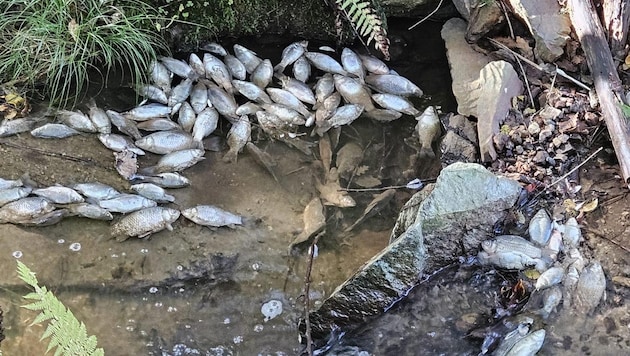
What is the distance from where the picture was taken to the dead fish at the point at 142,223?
3.83 metres

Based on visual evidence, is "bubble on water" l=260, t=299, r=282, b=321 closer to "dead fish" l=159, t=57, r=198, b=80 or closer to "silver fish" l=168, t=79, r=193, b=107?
"silver fish" l=168, t=79, r=193, b=107

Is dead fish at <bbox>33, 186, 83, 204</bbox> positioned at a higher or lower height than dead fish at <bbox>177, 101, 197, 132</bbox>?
lower

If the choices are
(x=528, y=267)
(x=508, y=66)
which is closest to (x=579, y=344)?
(x=528, y=267)

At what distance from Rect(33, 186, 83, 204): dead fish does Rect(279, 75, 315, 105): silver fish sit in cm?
163

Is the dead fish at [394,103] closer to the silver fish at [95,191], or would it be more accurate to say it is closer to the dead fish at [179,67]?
the dead fish at [179,67]

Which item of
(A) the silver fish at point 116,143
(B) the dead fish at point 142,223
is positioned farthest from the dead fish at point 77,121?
(B) the dead fish at point 142,223

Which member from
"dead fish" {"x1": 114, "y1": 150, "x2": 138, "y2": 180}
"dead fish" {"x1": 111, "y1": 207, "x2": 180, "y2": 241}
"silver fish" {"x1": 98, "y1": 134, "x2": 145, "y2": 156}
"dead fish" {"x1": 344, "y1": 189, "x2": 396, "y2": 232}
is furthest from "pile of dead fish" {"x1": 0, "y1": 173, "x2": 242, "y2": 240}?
"dead fish" {"x1": 344, "y1": 189, "x2": 396, "y2": 232}

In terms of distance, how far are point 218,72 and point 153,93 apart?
1.57ft

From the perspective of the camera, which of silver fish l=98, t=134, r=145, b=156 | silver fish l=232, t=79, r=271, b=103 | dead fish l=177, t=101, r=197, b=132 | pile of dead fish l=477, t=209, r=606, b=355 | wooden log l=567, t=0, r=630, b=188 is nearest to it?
pile of dead fish l=477, t=209, r=606, b=355

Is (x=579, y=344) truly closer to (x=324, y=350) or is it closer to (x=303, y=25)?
(x=324, y=350)

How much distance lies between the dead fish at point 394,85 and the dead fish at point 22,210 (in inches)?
95.6

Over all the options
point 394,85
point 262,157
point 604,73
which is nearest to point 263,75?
point 262,157

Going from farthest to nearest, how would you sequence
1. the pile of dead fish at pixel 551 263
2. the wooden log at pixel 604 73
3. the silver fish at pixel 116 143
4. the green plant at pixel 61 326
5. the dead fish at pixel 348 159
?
the dead fish at pixel 348 159, the silver fish at pixel 116 143, the wooden log at pixel 604 73, the pile of dead fish at pixel 551 263, the green plant at pixel 61 326

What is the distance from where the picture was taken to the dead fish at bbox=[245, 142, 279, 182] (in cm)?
429
